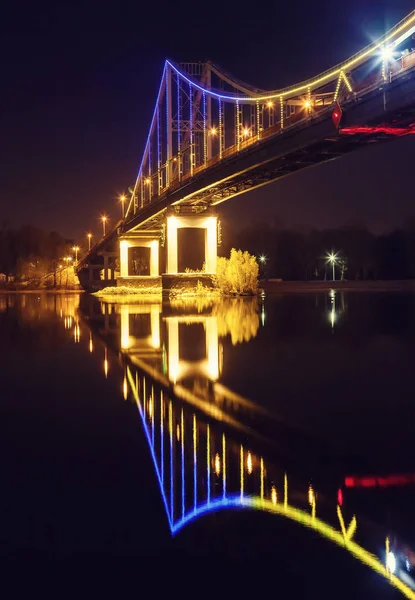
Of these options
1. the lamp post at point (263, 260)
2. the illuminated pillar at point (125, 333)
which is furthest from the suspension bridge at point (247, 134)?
the lamp post at point (263, 260)

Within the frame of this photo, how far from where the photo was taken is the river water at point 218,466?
4.29 m

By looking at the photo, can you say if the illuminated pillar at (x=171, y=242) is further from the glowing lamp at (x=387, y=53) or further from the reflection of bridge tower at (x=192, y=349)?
the glowing lamp at (x=387, y=53)

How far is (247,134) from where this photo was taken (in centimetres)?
3778

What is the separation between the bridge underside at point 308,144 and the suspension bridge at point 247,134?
0.04m

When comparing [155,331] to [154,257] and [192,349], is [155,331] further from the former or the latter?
[154,257]

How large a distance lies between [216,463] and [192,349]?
8891 mm

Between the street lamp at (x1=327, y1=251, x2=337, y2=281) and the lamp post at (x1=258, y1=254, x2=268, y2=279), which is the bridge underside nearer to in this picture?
the lamp post at (x1=258, y1=254, x2=268, y2=279)

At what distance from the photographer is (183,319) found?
2495 cm

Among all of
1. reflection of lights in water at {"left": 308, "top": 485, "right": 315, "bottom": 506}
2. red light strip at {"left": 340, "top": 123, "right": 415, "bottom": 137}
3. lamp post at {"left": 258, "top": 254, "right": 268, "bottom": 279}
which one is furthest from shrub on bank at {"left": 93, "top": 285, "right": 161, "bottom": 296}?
reflection of lights in water at {"left": 308, "top": 485, "right": 315, "bottom": 506}

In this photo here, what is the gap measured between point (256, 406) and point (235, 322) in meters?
14.6

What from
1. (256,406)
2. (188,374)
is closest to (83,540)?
(256,406)

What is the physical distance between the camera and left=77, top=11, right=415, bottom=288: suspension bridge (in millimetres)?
21312

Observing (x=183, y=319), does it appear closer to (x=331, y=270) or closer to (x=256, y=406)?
(x=256, y=406)

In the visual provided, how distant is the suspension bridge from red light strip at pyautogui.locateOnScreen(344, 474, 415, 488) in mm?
15808
